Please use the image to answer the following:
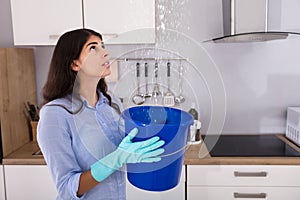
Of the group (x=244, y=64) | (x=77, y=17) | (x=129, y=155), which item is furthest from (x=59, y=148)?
(x=244, y=64)

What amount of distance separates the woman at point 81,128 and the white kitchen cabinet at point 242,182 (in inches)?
25.2

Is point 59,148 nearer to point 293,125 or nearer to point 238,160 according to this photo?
point 238,160

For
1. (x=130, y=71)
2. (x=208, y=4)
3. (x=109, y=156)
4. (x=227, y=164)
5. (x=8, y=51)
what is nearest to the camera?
(x=109, y=156)

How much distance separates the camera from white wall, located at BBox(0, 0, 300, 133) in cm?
185

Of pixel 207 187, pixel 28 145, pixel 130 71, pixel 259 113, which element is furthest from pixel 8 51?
pixel 259 113

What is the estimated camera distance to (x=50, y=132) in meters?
0.84

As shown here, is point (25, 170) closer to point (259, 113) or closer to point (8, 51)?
point (8, 51)

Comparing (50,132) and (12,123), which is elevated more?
(50,132)

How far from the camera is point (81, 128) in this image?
0.88m

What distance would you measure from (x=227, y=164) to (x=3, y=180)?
3.59 ft

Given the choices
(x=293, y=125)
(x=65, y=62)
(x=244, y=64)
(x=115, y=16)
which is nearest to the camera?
(x=65, y=62)

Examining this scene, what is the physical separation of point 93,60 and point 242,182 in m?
1.01

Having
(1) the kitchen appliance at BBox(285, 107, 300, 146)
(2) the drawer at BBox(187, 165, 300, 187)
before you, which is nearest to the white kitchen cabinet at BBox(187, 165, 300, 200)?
(2) the drawer at BBox(187, 165, 300, 187)

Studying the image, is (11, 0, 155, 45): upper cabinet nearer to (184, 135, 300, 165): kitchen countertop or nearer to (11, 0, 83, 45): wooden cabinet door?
(11, 0, 83, 45): wooden cabinet door
